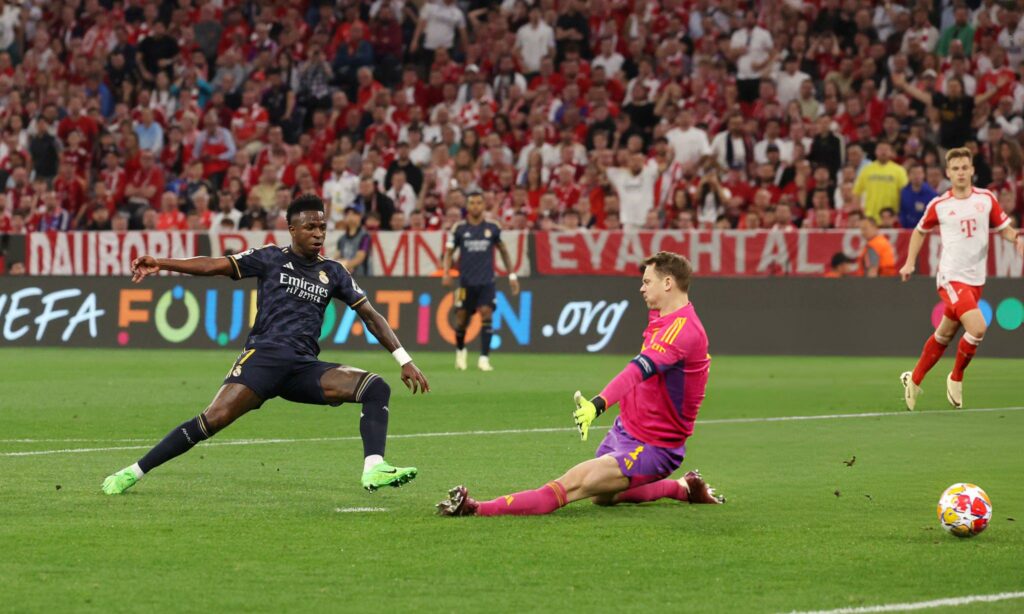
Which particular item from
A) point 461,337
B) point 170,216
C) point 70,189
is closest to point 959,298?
point 461,337

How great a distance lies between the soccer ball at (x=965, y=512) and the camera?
8078mm

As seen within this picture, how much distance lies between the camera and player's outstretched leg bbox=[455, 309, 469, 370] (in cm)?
2145

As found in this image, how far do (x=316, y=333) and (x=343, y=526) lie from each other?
2.08 metres

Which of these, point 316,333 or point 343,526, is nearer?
point 343,526

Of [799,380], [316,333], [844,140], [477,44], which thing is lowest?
[799,380]

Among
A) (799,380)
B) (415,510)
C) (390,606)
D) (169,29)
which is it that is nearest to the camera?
(390,606)

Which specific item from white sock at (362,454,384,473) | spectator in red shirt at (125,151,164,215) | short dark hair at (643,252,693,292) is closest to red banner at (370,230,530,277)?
spectator in red shirt at (125,151,164,215)

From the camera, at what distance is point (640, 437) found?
29.7 ft

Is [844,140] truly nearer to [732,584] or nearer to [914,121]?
[914,121]

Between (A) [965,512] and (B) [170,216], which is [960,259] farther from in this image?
(B) [170,216]

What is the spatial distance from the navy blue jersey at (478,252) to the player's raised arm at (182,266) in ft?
40.0

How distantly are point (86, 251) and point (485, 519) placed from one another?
20.3m

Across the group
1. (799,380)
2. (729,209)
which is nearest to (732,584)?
(799,380)

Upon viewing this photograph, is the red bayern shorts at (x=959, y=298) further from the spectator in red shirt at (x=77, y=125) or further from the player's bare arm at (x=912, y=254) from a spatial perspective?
the spectator in red shirt at (x=77, y=125)
